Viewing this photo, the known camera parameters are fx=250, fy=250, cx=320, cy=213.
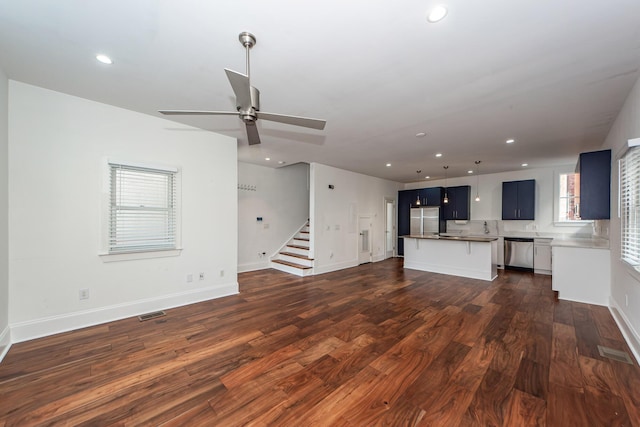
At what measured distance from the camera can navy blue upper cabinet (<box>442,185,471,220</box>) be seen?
7773 mm

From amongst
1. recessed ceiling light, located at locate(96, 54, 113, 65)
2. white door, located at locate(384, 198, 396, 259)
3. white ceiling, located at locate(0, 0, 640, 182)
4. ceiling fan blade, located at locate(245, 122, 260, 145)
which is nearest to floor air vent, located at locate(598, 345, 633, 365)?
white ceiling, located at locate(0, 0, 640, 182)

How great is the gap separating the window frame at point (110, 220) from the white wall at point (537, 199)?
802 centimetres

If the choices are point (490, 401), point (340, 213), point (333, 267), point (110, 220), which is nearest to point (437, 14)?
point (490, 401)

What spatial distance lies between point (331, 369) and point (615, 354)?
288 centimetres

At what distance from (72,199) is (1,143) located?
0.77 meters

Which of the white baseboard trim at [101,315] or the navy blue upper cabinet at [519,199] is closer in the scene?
the white baseboard trim at [101,315]

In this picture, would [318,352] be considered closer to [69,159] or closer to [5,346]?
[5,346]

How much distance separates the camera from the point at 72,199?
3.05 metres

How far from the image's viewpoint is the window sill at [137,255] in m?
3.28

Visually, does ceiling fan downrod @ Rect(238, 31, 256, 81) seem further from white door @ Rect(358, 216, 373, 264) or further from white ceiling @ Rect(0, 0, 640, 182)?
white door @ Rect(358, 216, 373, 264)

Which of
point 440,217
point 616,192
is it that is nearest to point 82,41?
point 616,192

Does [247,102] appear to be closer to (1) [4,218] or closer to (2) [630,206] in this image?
(1) [4,218]

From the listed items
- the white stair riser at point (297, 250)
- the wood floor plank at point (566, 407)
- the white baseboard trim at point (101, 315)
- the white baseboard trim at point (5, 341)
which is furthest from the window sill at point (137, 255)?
the wood floor plank at point (566, 407)

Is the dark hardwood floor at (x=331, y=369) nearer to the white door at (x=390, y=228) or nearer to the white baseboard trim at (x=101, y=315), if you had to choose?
the white baseboard trim at (x=101, y=315)
